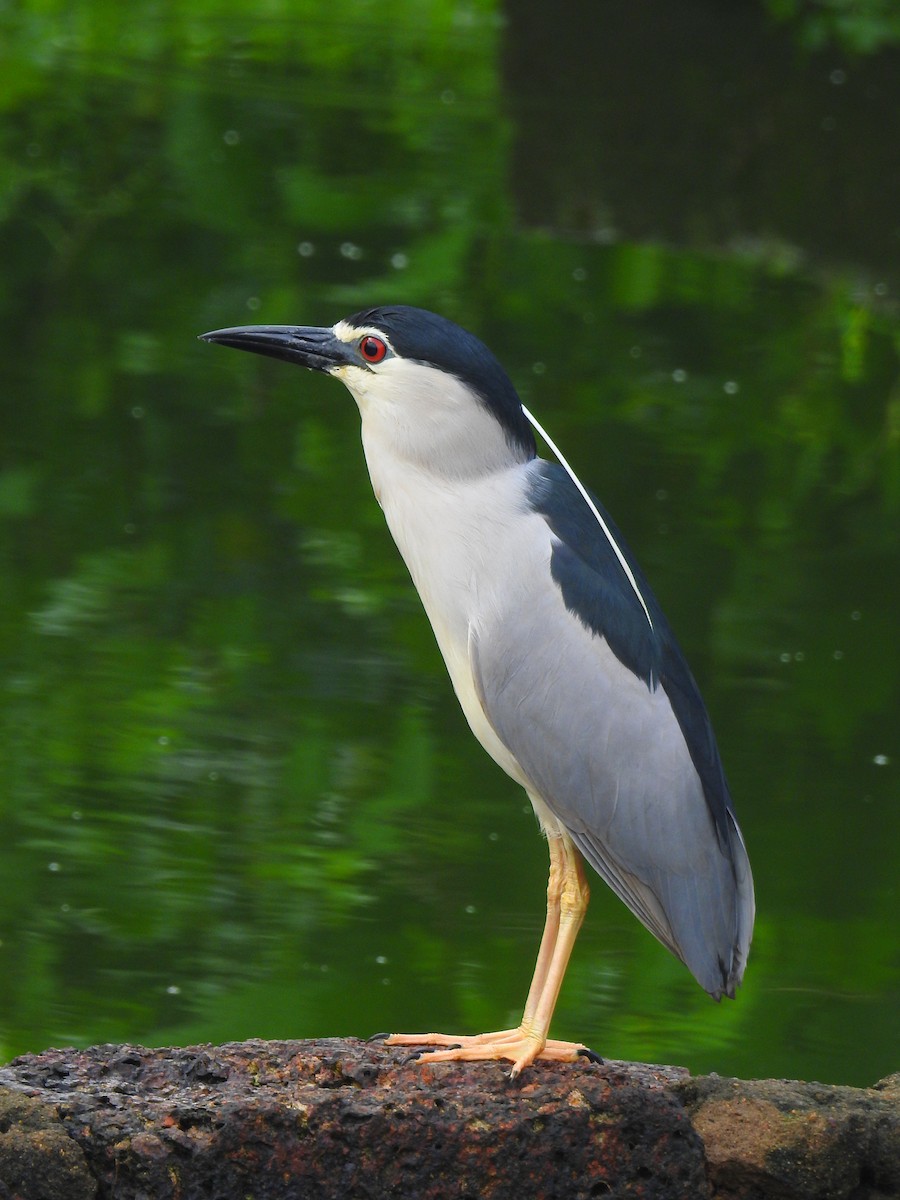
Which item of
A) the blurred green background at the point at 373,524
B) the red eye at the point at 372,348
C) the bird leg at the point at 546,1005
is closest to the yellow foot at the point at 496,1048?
the bird leg at the point at 546,1005

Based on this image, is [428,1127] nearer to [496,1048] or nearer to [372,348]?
[496,1048]

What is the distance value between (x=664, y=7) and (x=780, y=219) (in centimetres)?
774

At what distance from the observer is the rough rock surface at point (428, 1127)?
10.2 ft

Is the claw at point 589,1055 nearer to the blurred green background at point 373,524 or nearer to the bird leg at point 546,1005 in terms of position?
the bird leg at point 546,1005

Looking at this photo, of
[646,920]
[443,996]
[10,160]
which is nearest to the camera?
[646,920]

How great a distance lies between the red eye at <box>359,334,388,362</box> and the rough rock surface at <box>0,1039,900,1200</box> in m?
1.17

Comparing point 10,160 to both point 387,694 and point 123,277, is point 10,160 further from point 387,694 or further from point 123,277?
point 387,694

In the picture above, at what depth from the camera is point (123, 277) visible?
37.4 ft

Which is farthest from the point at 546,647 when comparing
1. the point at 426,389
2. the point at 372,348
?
the point at 372,348

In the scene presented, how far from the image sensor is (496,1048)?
3422 mm

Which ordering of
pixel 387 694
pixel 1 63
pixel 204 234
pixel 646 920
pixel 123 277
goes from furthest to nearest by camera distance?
pixel 1 63, pixel 204 234, pixel 123 277, pixel 387 694, pixel 646 920

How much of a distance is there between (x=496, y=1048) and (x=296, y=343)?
1.27m

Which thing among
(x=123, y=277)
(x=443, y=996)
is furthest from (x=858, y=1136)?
(x=123, y=277)

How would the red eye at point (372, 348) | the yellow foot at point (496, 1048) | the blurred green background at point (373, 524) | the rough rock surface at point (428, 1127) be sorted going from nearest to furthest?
1. the rough rock surface at point (428, 1127)
2. the yellow foot at point (496, 1048)
3. the red eye at point (372, 348)
4. the blurred green background at point (373, 524)
